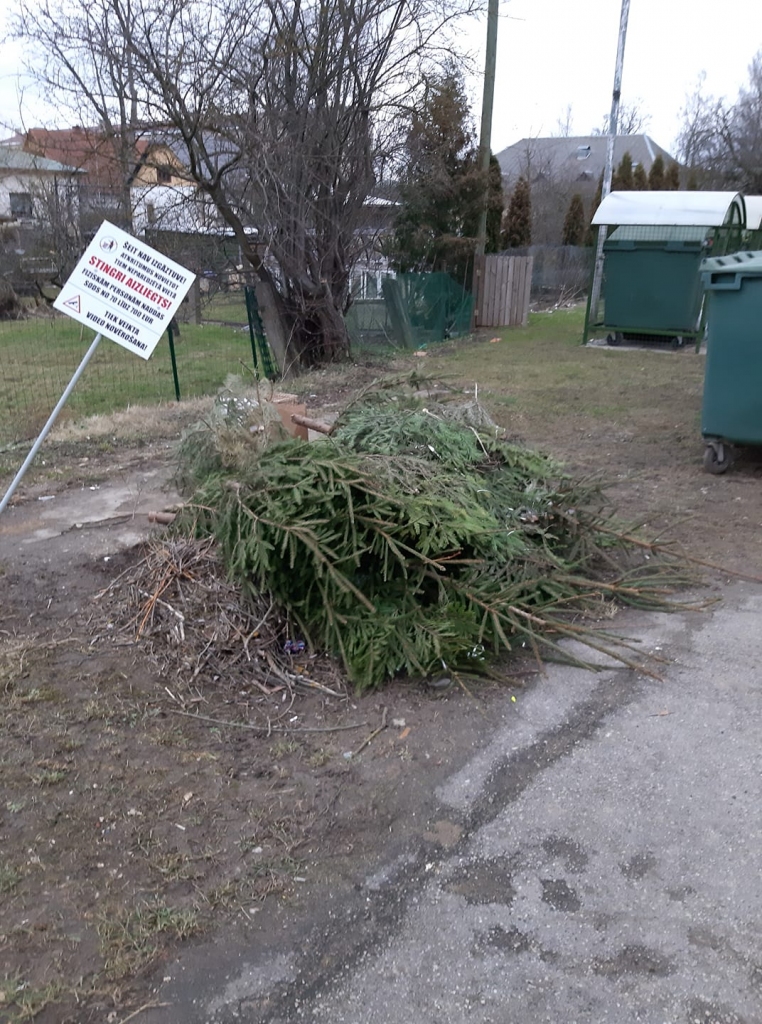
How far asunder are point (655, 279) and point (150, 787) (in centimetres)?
1361

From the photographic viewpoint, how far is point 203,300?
18.2 m

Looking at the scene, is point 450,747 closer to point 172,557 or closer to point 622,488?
point 172,557

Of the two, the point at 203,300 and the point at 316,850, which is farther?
the point at 203,300

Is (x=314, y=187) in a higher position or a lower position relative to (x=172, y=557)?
higher

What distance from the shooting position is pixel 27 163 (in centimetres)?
2261

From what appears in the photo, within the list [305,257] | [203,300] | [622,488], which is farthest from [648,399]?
[203,300]

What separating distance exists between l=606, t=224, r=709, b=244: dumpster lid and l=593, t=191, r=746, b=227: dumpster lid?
5.7 inches

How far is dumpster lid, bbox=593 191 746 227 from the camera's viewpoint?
14125 millimetres

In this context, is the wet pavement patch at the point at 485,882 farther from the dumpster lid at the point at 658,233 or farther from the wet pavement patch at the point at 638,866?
the dumpster lid at the point at 658,233

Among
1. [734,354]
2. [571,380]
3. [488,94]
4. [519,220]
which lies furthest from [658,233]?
[519,220]

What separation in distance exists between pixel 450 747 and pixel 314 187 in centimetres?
1132

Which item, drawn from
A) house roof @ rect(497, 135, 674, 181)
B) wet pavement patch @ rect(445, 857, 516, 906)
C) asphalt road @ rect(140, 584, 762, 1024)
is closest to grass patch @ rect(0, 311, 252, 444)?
asphalt road @ rect(140, 584, 762, 1024)

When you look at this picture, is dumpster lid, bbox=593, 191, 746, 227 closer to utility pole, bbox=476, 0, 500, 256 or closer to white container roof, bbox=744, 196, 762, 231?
white container roof, bbox=744, 196, 762, 231

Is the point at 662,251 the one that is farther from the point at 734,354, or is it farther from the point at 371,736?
the point at 371,736
